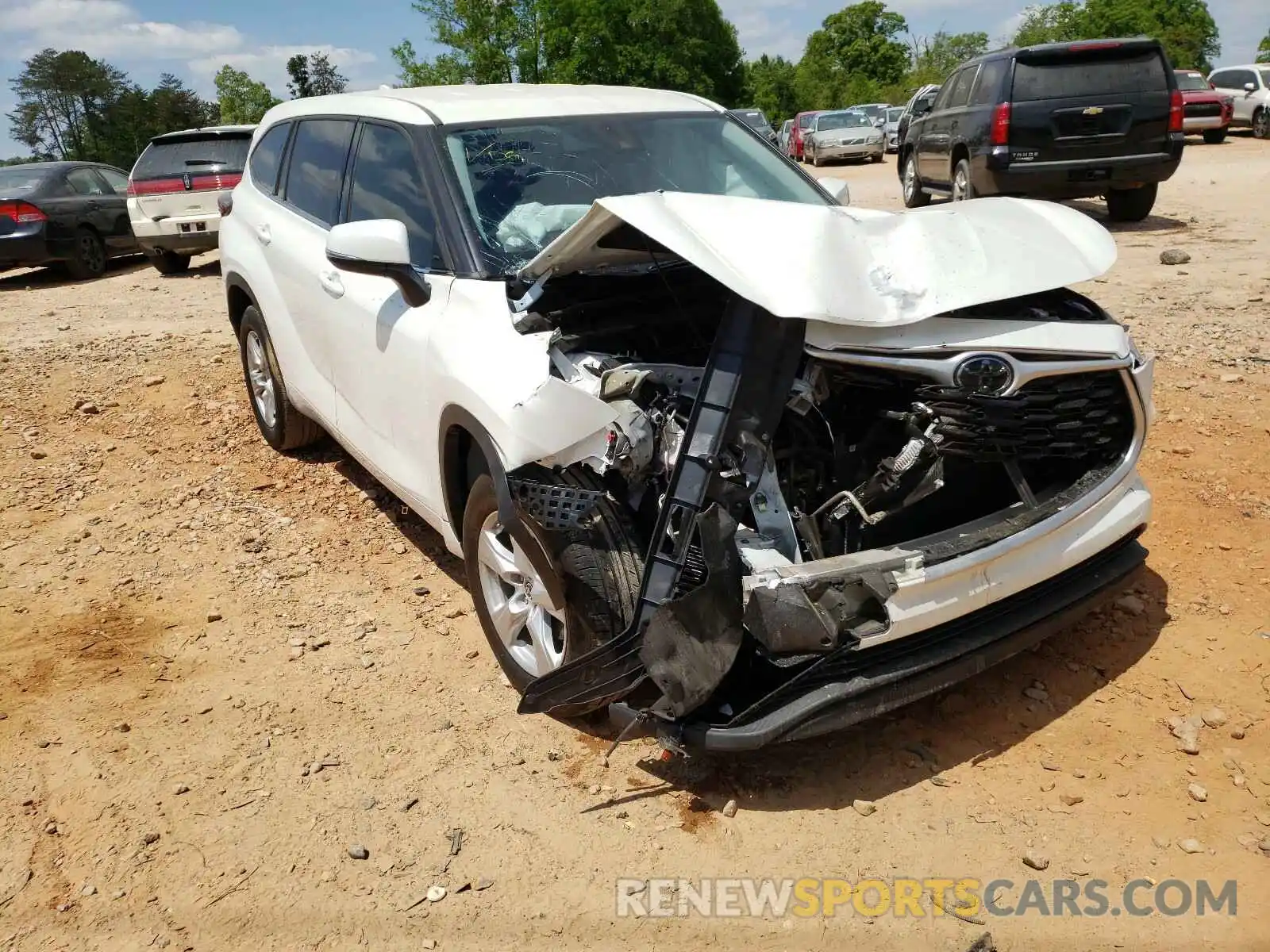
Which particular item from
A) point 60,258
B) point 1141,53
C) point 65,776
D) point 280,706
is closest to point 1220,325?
point 1141,53

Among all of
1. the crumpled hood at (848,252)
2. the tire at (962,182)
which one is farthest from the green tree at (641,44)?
the crumpled hood at (848,252)

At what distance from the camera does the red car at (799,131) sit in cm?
2894

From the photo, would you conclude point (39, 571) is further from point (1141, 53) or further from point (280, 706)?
point (1141, 53)

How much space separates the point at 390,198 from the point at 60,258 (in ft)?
38.6

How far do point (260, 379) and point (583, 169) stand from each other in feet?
9.05

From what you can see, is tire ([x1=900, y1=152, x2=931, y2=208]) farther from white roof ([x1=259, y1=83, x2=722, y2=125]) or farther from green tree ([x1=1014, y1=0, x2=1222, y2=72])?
green tree ([x1=1014, y1=0, x2=1222, y2=72])

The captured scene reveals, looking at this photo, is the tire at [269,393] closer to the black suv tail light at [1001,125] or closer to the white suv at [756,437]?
the white suv at [756,437]

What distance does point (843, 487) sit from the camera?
3.01 m

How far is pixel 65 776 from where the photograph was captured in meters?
3.29

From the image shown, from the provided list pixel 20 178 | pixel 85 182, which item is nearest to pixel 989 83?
pixel 85 182

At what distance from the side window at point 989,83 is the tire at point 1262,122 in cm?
1511

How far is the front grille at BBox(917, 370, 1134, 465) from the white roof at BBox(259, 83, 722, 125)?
2.12m

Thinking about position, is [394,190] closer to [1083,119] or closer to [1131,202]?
[1083,119]

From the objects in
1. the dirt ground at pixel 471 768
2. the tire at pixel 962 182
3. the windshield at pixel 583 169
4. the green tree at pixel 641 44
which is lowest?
the dirt ground at pixel 471 768
